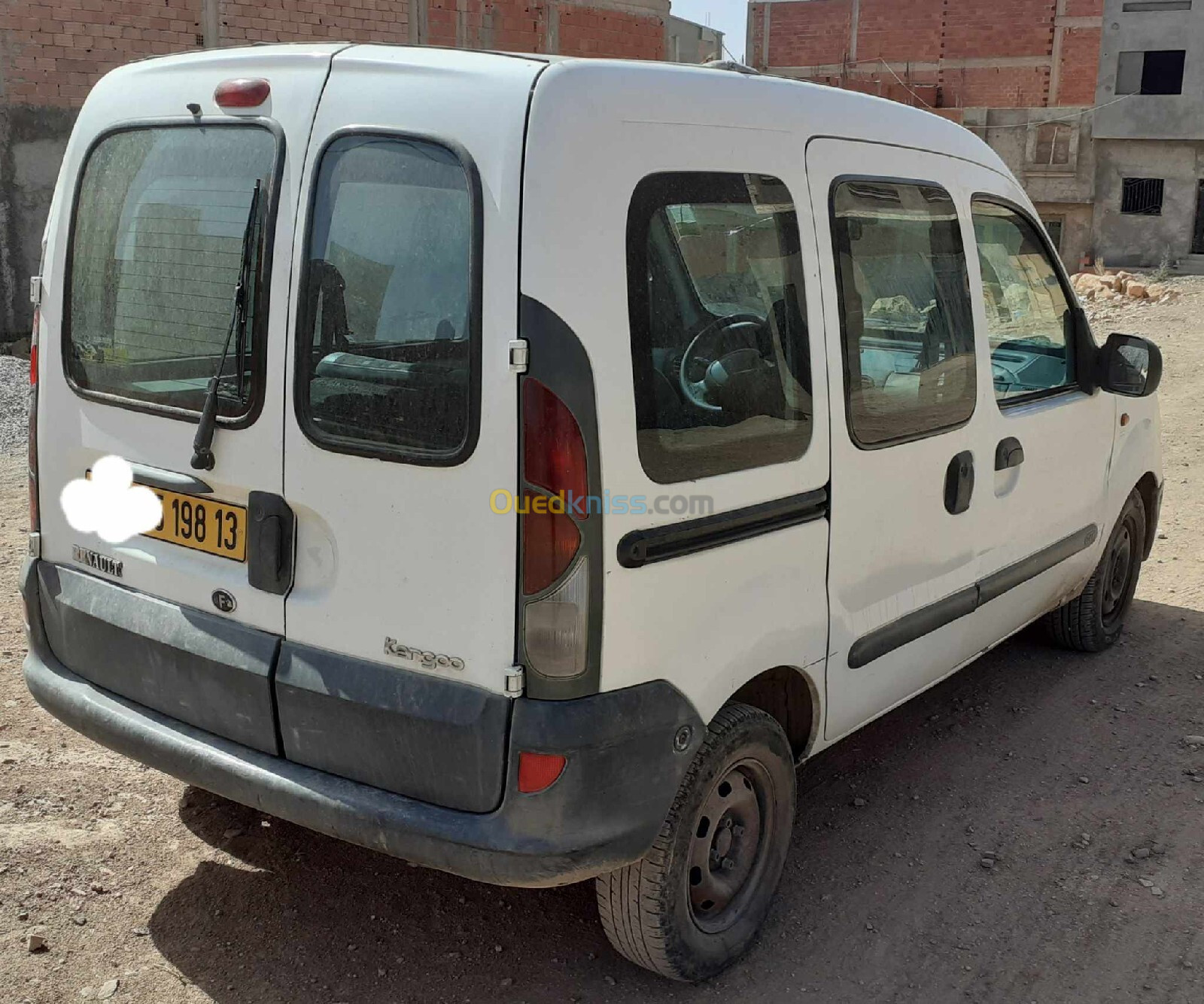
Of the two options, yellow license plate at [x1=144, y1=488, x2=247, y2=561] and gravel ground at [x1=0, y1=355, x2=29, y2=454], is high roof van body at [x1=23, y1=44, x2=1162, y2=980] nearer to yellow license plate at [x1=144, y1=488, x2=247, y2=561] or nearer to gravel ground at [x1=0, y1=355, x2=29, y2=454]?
yellow license plate at [x1=144, y1=488, x2=247, y2=561]

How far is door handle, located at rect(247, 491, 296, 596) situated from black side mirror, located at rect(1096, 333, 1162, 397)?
3113 millimetres

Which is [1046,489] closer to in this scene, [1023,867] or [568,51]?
[1023,867]

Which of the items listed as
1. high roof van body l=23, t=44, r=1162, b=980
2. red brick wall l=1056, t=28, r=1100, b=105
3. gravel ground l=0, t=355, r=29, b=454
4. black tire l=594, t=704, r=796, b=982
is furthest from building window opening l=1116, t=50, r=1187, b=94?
black tire l=594, t=704, r=796, b=982

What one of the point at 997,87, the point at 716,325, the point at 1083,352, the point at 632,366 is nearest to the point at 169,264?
the point at 632,366

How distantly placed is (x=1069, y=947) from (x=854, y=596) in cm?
108

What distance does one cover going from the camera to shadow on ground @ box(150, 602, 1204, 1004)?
301cm

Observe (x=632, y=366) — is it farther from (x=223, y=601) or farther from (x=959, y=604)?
(x=959, y=604)

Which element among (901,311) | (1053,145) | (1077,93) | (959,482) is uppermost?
(1077,93)

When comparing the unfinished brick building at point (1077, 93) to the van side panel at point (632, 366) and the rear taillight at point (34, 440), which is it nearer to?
the van side panel at point (632, 366)

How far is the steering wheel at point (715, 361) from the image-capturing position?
106 inches

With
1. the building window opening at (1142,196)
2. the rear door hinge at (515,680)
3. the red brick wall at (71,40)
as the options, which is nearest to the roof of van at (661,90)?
the rear door hinge at (515,680)

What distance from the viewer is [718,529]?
9.03 feet

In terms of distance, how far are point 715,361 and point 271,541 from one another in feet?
3.59

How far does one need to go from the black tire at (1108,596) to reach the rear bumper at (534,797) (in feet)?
9.87
